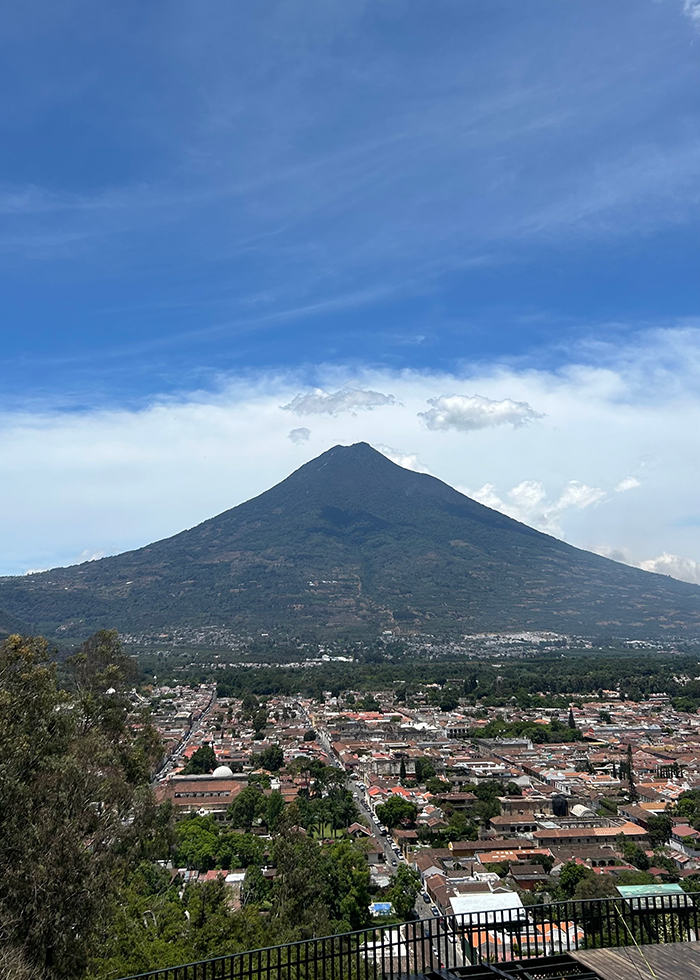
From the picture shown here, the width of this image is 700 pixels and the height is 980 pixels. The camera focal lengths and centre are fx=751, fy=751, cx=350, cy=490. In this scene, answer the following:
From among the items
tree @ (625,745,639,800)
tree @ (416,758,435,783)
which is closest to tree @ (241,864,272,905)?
tree @ (416,758,435,783)

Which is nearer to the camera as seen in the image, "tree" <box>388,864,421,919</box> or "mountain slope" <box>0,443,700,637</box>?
"tree" <box>388,864,421,919</box>

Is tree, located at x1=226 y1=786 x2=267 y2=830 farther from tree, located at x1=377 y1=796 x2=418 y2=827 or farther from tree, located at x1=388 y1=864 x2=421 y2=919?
tree, located at x1=388 y1=864 x2=421 y2=919

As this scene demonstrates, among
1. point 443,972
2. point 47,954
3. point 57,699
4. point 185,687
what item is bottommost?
point 185,687

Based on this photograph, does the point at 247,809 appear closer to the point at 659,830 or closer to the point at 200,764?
the point at 200,764

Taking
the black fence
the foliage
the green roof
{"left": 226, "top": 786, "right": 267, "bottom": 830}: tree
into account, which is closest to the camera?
the black fence

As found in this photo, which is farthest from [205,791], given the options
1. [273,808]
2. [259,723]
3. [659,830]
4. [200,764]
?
[259,723]

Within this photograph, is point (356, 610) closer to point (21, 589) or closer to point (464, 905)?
point (21, 589)

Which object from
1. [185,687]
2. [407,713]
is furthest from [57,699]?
[185,687]
